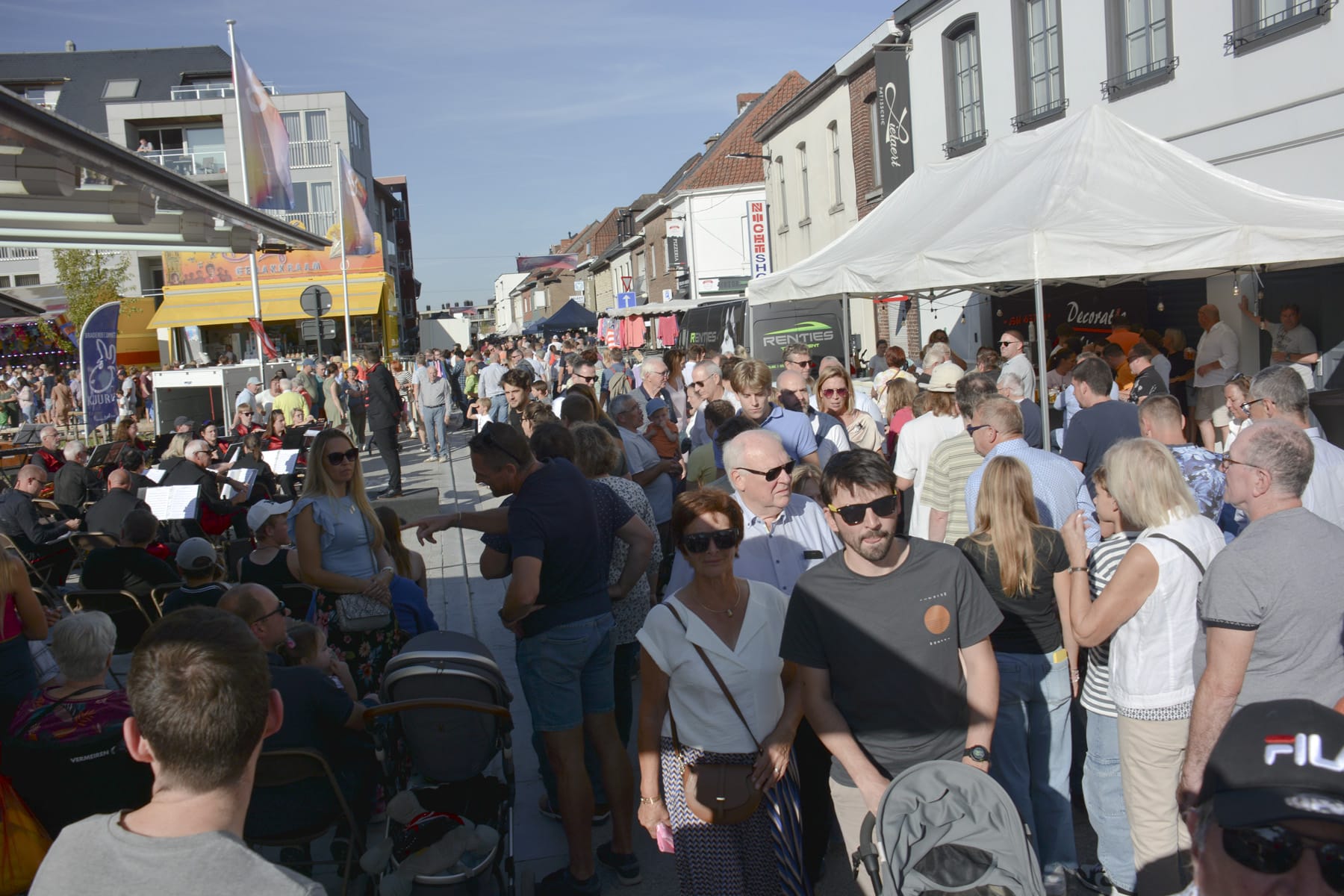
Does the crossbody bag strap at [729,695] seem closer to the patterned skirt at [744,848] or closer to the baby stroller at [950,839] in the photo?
the patterned skirt at [744,848]

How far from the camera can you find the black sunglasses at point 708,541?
3.26 meters

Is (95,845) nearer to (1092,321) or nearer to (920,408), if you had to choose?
(920,408)

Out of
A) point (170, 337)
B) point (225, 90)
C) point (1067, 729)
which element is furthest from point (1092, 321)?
point (225, 90)

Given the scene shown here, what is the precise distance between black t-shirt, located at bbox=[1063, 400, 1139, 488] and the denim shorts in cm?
349

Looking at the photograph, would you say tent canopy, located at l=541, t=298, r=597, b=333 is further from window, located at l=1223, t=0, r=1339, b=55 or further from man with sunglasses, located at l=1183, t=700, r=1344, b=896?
man with sunglasses, located at l=1183, t=700, r=1344, b=896

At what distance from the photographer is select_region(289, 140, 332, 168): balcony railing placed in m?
47.3

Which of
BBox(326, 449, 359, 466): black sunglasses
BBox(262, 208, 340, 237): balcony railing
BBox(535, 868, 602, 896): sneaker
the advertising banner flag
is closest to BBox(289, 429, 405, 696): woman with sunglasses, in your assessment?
BBox(326, 449, 359, 466): black sunglasses

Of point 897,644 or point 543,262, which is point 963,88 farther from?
point 543,262

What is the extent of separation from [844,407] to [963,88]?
12.3 meters

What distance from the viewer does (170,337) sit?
132 ft

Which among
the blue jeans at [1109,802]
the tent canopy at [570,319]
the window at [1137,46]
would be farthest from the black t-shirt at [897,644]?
the tent canopy at [570,319]

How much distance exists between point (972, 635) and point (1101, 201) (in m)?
5.90

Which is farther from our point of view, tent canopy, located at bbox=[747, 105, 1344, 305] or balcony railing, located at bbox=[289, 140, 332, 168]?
balcony railing, located at bbox=[289, 140, 332, 168]

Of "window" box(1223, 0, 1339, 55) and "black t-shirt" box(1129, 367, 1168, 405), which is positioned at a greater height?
"window" box(1223, 0, 1339, 55)
